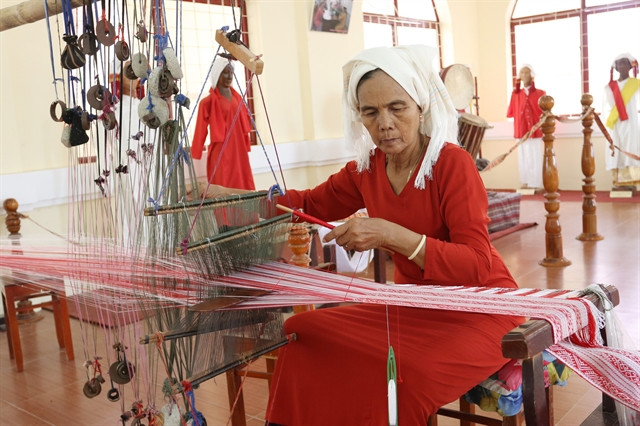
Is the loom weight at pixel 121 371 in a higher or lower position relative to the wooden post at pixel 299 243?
lower

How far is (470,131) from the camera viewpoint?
239 inches

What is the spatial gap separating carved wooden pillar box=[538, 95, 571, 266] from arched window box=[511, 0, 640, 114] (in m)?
4.42

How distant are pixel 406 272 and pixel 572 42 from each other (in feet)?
27.7

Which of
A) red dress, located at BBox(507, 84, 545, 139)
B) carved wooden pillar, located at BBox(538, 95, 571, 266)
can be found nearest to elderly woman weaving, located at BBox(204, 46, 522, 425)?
carved wooden pillar, located at BBox(538, 95, 571, 266)

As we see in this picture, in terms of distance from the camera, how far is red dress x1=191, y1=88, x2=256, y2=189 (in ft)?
17.6

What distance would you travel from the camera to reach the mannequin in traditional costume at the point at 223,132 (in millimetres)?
5336

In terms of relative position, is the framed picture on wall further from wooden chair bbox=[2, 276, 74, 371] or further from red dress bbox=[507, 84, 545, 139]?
wooden chair bbox=[2, 276, 74, 371]

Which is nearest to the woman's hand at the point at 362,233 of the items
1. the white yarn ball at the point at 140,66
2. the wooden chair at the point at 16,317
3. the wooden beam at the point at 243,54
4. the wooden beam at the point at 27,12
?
the wooden beam at the point at 243,54

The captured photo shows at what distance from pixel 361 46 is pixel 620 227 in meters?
3.32

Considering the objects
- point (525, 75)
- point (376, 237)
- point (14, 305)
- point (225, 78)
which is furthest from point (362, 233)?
point (525, 75)

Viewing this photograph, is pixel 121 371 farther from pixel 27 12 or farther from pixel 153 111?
pixel 27 12

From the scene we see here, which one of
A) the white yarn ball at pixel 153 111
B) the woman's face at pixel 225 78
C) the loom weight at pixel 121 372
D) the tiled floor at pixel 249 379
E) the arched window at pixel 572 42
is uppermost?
the arched window at pixel 572 42

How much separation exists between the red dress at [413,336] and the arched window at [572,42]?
7850mm

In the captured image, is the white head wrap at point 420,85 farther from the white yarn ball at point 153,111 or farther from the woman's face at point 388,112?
the white yarn ball at point 153,111
